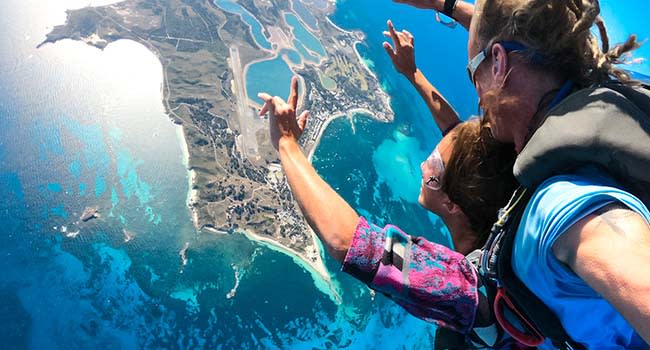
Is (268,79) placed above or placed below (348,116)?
above

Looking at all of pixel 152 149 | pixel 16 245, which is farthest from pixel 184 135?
pixel 16 245

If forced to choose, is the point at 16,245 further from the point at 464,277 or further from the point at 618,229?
the point at 618,229

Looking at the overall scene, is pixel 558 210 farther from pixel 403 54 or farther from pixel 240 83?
pixel 240 83

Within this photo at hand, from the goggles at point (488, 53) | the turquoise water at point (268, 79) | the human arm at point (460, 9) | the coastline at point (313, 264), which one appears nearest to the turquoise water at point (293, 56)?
the turquoise water at point (268, 79)

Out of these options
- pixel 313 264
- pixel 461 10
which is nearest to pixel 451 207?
pixel 461 10

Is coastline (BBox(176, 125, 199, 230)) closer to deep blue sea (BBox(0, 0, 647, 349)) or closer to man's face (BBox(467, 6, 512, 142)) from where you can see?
deep blue sea (BBox(0, 0, 647, 349))

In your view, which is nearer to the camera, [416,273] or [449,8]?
[416,273]

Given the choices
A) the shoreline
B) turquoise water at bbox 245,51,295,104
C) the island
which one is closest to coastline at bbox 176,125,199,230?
the island
